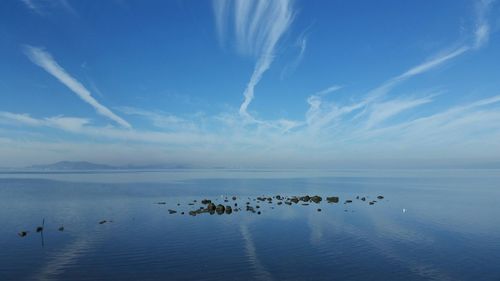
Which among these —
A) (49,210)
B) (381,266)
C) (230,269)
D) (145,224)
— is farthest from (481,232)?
(49,210)

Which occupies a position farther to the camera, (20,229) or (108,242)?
(20,229)

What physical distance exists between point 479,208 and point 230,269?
68746 millimetres

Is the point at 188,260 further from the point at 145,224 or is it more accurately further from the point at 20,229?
the point at 20,229

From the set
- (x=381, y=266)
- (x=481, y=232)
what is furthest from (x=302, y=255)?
(x=481, y=232)

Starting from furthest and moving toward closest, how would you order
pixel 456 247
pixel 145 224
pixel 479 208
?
pixel 479 208 → pixel 145 224 → pixel 456 247

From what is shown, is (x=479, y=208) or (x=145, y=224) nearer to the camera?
(x=145, y=224)

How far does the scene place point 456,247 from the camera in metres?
42.4

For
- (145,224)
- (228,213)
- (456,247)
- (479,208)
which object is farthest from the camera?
(479,208)

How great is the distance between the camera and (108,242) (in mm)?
44344

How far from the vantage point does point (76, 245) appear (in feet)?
141

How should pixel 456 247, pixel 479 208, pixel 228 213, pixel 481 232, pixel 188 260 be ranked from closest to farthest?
pixel 188 260
pixel 456 247
pixel 481 232
pixel 228 213
pixel 479 208

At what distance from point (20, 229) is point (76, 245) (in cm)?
1574

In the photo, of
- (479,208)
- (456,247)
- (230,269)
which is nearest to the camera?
(230,269)

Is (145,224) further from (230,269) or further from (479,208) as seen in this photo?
(479,208)
